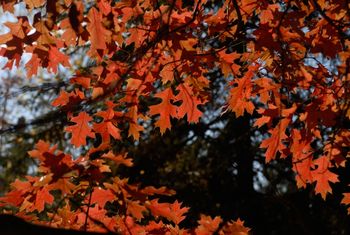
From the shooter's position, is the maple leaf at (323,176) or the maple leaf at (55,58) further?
the maple leaf at (323,176)

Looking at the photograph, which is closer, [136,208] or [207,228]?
[136,208]

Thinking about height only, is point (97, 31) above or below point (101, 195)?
above

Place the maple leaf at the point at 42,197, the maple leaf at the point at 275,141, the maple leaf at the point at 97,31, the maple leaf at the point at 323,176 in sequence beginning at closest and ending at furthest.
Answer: the maple leaf at the point at 42,197, the maple leaf at the point at 97,31, the maple leaf at the point at 275,141, the maple leaf at the point at 323,176

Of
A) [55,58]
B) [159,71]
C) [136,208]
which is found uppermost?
[159,71]

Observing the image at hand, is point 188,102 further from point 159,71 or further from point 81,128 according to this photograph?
point 81,128

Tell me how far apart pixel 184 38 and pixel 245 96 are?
2.43 ft

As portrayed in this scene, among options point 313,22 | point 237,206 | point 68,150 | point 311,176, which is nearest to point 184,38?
point 313,22

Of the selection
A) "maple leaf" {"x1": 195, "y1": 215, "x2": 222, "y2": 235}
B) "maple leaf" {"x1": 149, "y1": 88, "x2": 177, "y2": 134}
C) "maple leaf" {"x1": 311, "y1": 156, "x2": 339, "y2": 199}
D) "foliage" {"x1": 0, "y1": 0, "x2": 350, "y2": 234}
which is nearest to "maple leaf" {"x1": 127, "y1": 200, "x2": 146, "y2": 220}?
"foliage" {"x1": 0, "y1": 0, "x2": 350, "y2": 234}

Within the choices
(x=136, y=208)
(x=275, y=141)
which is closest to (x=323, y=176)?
(x=275, y=141)

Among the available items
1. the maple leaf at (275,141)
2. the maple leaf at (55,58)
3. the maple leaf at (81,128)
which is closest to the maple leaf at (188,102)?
the maple leaf at (275,141)

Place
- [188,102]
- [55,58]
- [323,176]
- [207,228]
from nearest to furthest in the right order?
[207,228], [55,58], [323,176], [188,102]

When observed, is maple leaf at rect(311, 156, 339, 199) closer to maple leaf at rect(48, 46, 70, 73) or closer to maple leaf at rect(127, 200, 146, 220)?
maple leaf at rect(127, 200, 146, 220)

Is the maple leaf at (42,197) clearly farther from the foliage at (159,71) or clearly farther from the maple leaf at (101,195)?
the maple leaf at (101,195)

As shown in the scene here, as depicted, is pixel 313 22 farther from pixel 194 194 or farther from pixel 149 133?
pixel 149 133
